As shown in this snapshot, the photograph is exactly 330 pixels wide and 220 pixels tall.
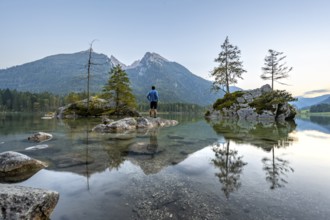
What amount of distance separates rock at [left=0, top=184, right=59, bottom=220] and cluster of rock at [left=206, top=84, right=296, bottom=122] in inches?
1799

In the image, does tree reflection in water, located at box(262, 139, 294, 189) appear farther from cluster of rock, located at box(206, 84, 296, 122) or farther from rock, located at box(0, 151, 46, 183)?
cluster of rock, located at box(206, 84, 296, 122)

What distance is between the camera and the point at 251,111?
47.2 metres

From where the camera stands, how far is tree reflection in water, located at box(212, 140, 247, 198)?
5.86m

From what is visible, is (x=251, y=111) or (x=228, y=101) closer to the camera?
(x=251, y=111)

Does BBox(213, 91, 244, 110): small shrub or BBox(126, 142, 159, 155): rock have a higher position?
BBox(213, 91, 244, 110): small shrub

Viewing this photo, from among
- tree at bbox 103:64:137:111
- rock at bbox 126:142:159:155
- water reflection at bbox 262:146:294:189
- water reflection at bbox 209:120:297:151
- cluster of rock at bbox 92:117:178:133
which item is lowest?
water reflection at bbox 262:146:294:189

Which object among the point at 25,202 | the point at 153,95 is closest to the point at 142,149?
the point at 25,202

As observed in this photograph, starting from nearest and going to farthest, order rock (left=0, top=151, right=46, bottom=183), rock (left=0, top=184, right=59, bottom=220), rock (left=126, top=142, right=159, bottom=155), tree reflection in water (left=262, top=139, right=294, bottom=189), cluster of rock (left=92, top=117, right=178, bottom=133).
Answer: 1. rock (left=0, top=184, right=59, bottom=220)
2. tree reflection in water (left=262, top=139, right=294, bottom=189)
3. rock (left=0, top=151, right=46, bottom=183)
4. rock (left=126, top=142, right=159, bottom=155)
5. cluster of rock (left=92, top=117, right=178, bottom=133)

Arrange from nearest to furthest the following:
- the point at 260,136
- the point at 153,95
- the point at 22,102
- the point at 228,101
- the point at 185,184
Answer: the point at 185,184 < the point at 260,136 < the point at 153,95 < the point at 228,101 < the point at 22,102

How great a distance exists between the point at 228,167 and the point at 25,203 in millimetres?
6689

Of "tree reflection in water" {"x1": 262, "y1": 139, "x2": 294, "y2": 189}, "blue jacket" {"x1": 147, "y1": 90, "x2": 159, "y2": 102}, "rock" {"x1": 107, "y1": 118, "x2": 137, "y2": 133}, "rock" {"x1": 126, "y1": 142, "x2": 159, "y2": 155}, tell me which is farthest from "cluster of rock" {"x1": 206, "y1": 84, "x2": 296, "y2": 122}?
"rock" {"x1": 126, "y1": 142, "x2": 159, "y2": 155}

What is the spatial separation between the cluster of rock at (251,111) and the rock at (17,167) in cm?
4412

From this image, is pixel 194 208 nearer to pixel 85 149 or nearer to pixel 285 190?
pixel 285 190

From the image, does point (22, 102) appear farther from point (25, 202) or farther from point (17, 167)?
point (25, 202)
